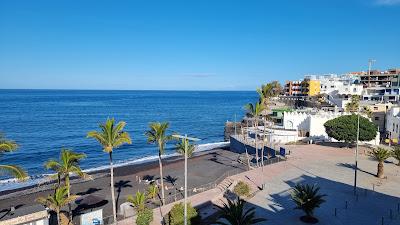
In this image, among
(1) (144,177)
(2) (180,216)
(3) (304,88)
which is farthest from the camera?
(3) (304,88)

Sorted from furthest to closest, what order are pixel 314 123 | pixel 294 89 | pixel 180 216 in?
pixel 294 89 < pixel 314 123 < pixel 180 216

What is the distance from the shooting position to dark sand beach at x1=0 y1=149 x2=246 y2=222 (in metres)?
35.5

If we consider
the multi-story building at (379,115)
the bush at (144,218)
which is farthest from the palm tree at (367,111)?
the bush at (144,218)

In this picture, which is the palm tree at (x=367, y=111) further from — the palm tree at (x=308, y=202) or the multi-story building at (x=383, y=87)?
the palm tree at (x=308, y=202)

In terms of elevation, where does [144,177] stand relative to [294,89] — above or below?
below

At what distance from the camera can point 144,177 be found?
144ft

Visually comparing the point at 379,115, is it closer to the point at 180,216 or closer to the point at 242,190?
the point at 242,190

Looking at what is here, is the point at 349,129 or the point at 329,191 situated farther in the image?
the point at 349,129

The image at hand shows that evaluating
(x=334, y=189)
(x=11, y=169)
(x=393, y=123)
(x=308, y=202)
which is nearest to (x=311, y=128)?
(x=393, y=123)

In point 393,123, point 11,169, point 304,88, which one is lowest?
point 393,123

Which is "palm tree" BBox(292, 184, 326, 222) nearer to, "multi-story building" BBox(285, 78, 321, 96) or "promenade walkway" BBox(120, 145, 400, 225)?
"promenade walkway" BBox(120, 145, 400, 225)

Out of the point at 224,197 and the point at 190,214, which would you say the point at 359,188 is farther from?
the point at 190,214

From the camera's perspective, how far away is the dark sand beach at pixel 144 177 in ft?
116

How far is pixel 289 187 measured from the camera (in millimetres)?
31078
